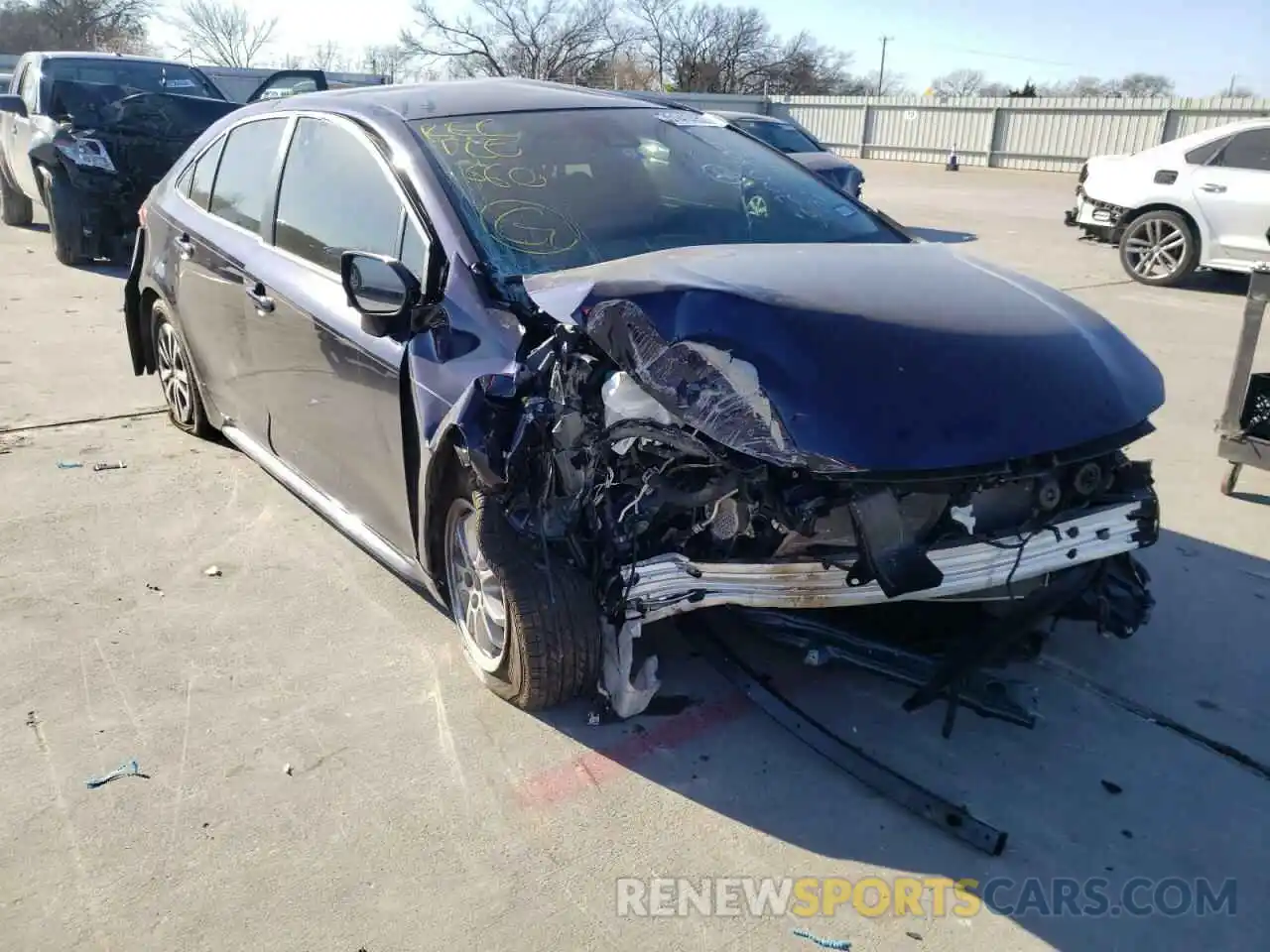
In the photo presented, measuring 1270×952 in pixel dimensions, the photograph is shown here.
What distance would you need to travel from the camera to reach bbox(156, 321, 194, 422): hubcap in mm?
5316

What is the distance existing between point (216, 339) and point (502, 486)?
7.84ft

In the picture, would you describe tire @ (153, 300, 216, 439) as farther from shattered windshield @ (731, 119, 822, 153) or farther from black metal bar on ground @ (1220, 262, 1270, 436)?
shattered windshield @ (731, 119, 822, 153)

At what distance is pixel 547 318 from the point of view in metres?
2.86

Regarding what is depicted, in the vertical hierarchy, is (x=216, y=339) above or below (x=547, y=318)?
below

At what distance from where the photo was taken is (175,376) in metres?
5.50

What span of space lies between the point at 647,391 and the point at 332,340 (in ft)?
4.73

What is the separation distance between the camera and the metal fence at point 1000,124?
26.4m

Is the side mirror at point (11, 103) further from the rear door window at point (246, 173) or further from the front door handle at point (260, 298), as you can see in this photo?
the front door handle at point (260, 298)

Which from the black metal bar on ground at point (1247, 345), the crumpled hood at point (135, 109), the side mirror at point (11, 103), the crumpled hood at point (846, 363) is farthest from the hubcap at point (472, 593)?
the side mirror at point (11, 103)

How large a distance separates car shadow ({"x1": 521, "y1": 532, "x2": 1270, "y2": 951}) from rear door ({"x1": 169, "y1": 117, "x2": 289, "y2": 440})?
7.15 feet

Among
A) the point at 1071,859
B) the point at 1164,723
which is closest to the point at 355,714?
the point at 1071,859

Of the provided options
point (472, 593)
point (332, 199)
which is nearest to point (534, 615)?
point (472, 593)

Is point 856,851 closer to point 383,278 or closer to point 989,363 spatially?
point 989,363

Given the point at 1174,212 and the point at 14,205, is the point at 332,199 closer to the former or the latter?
the point at 1174,212
